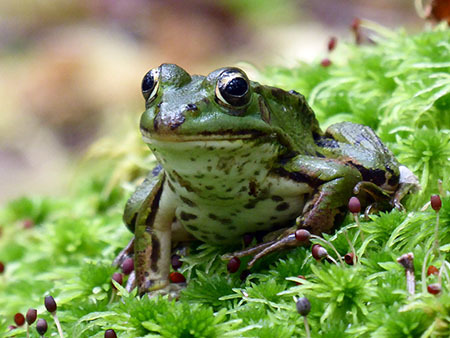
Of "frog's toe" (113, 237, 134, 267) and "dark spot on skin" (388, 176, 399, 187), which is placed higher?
"frog's toe" (113, 237, 134, 267)

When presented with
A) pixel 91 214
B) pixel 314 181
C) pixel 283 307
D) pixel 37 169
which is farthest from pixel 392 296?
pixel 37 169

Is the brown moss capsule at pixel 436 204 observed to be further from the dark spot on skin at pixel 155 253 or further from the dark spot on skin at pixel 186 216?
the dark spot on skin at pixel 155 253

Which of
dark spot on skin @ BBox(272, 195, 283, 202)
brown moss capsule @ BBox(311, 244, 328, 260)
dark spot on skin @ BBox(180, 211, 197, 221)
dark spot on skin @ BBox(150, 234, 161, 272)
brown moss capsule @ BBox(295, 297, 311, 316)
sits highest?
dark spot on skin @ BBox(180, 211, 197, 221)

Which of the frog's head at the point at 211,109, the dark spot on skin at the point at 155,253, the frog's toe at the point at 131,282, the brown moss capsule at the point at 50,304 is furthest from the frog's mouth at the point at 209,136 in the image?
the frog's toe at the point at 131,282

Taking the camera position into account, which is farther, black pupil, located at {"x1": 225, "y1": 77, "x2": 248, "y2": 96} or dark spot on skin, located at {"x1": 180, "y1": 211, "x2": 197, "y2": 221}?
dark spot on skin, located at {"x1": 180, "y1": 211, "x2": 197, "y2": 221}

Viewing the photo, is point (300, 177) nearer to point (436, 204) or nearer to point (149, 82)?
point (436, 204)

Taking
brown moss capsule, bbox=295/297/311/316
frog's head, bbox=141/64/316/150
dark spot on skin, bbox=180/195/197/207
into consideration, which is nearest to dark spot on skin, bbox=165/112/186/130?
frog's head, bbox=141/64/316/150

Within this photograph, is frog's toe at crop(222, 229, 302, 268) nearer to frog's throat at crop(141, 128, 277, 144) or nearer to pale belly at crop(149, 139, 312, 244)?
pale belly at crop(149, 139, 312, 244)
